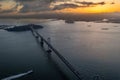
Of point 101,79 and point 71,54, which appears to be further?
point 71,54

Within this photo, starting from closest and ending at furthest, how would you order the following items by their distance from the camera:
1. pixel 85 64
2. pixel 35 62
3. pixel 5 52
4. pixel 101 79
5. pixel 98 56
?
1. pixel 101 79
2. pixel 85 64
3. pixel 35 62
4. pixel 98 56
5. pixel 5 52

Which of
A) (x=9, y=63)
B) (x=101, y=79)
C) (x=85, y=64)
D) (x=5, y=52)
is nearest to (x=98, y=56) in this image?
(x=85, y=64)

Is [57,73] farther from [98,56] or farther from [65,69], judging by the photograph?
[98,56]

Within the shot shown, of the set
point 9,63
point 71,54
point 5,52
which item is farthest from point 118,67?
point 5,52

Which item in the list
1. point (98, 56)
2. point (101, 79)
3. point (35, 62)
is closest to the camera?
point (101, 79)

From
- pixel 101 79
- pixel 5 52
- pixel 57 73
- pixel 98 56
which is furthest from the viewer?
pixel 5 52

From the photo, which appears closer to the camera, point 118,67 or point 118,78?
point 118,78

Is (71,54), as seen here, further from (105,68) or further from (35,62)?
(105,68)

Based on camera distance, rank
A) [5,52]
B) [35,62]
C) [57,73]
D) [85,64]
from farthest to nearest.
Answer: [5,52], [35,62], [85,64], [57,73]
